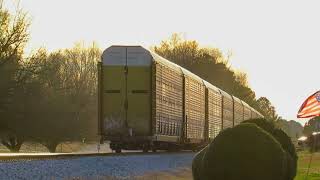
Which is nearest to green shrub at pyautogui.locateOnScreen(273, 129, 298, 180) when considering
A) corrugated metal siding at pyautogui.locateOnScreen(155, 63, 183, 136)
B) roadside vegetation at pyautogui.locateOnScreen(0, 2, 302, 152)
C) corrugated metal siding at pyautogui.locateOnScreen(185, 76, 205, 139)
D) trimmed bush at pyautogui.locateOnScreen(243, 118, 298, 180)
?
trimmed bush at pyautogui.locateOnScreen(243, 118, 298, 180)

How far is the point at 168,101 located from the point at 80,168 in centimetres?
1731

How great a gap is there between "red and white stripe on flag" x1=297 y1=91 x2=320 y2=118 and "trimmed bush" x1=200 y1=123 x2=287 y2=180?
11.2 meters

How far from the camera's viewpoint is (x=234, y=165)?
1307cm

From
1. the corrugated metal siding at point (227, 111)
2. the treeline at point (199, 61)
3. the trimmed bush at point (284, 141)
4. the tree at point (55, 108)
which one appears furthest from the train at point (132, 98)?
the treeline at point (199, 61)

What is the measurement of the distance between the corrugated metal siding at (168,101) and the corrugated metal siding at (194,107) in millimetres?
1690

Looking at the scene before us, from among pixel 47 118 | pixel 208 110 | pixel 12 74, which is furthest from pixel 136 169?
pixel 47 118

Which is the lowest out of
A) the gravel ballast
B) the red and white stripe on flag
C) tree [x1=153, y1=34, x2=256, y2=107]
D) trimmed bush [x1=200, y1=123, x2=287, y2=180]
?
the gravel ballast

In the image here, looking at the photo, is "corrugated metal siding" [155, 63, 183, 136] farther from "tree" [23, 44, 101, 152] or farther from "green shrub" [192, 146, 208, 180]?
"green shrub" [192, 146, 208, 180]

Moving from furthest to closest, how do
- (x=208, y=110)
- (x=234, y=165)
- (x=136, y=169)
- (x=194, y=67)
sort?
(x=194, y=67) < (x=208, y=110) < (x=136, y=169) < (x=234, y=165)

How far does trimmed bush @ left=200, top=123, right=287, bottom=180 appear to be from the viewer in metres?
13.0

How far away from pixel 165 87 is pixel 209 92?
1301cm

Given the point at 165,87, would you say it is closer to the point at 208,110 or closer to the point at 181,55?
the point at 208,110

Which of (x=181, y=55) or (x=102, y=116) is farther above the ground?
(x=181, y=55)

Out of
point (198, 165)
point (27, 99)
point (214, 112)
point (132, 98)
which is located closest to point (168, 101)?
point (132, 98)
